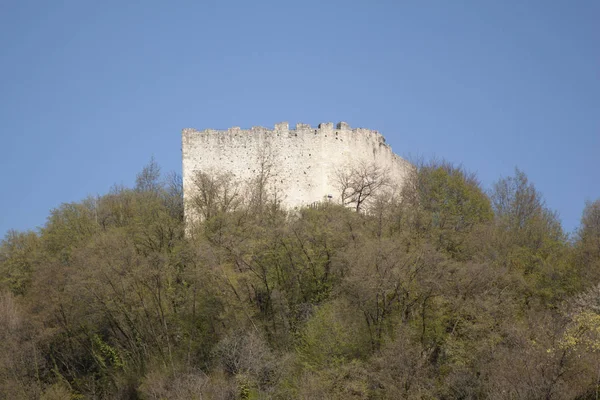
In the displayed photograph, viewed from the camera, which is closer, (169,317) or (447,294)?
(447,294)

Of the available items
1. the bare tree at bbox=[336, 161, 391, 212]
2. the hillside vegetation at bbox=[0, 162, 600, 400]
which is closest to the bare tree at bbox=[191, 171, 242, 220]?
the hillside vegetation at bbox=[0, 162, 600, 400]

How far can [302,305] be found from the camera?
32938 mm

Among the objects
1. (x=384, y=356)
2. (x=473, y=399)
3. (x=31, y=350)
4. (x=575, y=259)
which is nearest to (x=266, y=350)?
(x=384, y=356)

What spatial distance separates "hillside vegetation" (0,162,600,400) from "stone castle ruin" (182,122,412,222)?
0.63 m

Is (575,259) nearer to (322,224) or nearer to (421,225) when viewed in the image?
(421,225)

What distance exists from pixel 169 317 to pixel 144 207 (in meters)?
9.51

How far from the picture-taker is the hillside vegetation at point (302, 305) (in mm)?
28781

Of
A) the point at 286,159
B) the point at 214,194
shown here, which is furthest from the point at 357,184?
the point at 214,194

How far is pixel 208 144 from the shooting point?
4197cm

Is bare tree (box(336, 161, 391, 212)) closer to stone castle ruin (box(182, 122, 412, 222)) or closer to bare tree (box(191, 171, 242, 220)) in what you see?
stone castle ruin (box(182, 122, 412, 222))

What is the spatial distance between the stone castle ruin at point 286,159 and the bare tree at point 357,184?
0.13 feet

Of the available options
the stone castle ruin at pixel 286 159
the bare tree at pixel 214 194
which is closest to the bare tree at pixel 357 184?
the stone castle ruin at pixel 286 159

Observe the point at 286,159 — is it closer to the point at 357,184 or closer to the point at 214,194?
the point at 357,184

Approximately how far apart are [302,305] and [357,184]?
9.74m
